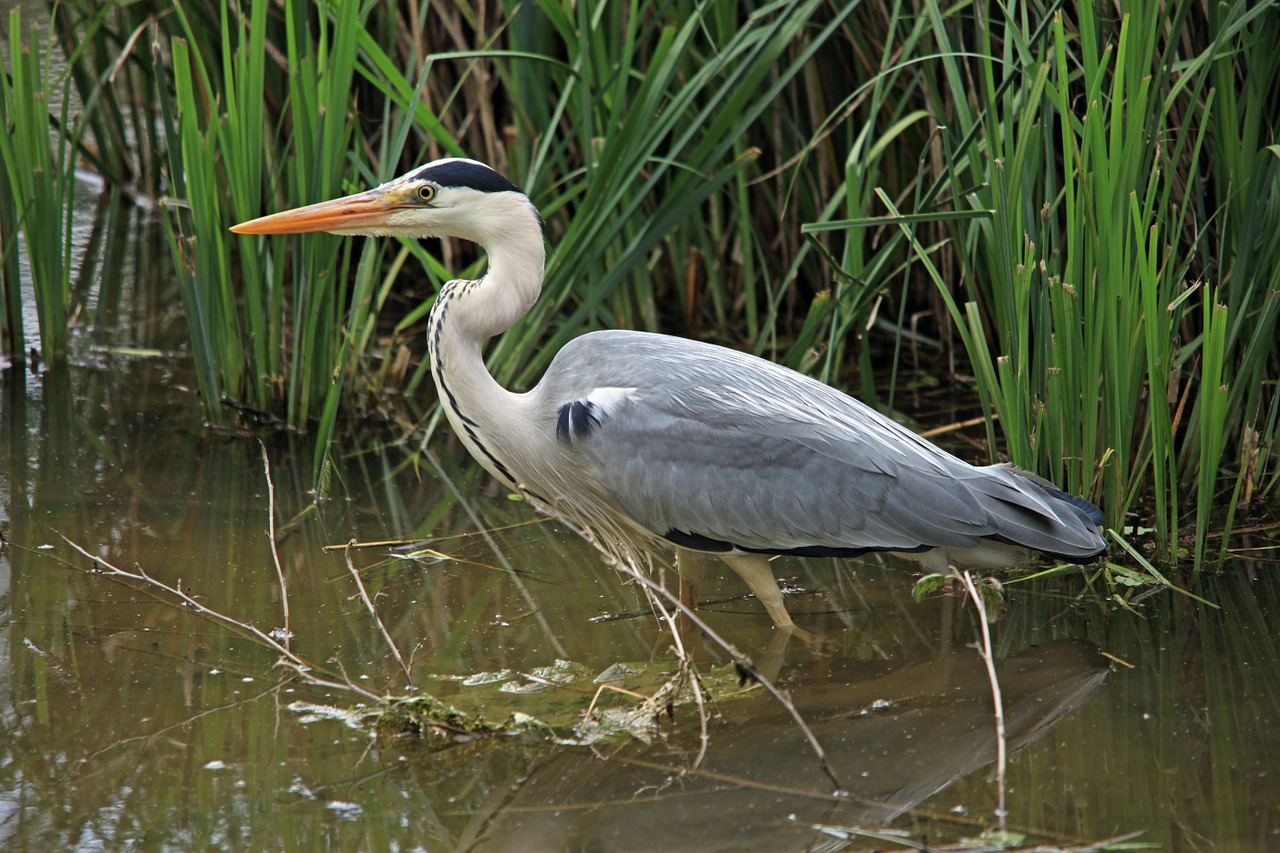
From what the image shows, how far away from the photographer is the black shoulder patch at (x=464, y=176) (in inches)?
146

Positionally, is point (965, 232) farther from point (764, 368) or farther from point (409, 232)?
point (409, 232)

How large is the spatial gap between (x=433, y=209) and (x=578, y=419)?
74 centimetres

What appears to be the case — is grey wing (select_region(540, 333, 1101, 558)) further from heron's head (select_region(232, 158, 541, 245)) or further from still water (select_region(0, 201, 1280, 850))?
heron's head (select_region(232, 158, 541, 245))

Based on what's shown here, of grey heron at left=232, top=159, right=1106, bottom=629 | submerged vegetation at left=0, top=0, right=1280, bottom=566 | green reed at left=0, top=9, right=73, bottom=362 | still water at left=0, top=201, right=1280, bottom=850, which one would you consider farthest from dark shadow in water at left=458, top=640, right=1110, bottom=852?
green reed at left=0, top=9, right=73, bottom=362

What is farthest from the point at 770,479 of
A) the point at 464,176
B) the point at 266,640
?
the point at 266,640

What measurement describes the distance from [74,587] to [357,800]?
4.50ft

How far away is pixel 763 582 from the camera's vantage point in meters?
3.66

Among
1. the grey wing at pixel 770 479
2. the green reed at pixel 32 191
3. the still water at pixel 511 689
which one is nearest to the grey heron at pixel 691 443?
the grey wing at pixel 770 479

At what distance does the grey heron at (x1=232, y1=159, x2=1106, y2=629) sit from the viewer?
3547mm

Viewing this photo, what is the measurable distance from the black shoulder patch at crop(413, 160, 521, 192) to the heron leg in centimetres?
119

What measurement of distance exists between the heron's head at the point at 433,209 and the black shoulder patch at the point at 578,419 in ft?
1.69

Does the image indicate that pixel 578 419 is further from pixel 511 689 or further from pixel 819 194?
pixel 819 194

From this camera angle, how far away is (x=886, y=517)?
11.6 ft

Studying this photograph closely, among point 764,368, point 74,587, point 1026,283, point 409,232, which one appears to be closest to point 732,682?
point 764,368
